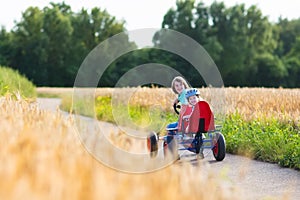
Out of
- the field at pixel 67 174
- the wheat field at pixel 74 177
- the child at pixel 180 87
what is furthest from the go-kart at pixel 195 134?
the wheat field at pixel 74 177

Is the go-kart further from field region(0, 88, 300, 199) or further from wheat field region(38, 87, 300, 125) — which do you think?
field region(0, 88, 300, 199)

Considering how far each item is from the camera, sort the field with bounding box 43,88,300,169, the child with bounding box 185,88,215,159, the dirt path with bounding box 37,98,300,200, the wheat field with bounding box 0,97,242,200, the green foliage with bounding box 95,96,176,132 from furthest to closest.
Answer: the green foliage with bounding box 95,96,176,132 → the field with bounding box 43,88,300,169 → the child with bounding box 185,88,215,159 → the dirt path with bounding box 37,98,300,200 → the wheat field with bounding box 0,97,242,200

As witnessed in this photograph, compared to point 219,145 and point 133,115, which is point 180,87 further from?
point 133,115

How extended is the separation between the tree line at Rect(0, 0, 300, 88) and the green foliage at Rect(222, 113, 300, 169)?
46574 mm

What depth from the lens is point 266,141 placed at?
32.6 ft

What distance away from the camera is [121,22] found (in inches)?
2990

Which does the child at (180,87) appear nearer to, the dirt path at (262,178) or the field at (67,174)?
the dirt path at (262,178)

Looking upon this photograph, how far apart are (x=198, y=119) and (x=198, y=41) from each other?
54.2 m

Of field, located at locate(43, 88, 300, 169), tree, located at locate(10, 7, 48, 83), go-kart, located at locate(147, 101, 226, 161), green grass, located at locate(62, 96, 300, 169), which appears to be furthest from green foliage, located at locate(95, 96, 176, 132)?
tree, located at locate(10, 7, 48, 83)

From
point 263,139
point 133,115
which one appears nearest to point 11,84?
point 133,115

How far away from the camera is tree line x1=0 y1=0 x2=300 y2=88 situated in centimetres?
6031

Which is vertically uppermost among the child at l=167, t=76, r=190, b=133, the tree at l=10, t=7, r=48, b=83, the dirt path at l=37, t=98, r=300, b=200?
the tree at l=10, t=7, r=48, b=83

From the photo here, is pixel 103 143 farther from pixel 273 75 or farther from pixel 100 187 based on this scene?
pixel 273 75

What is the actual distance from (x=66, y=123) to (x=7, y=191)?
2.42 m
